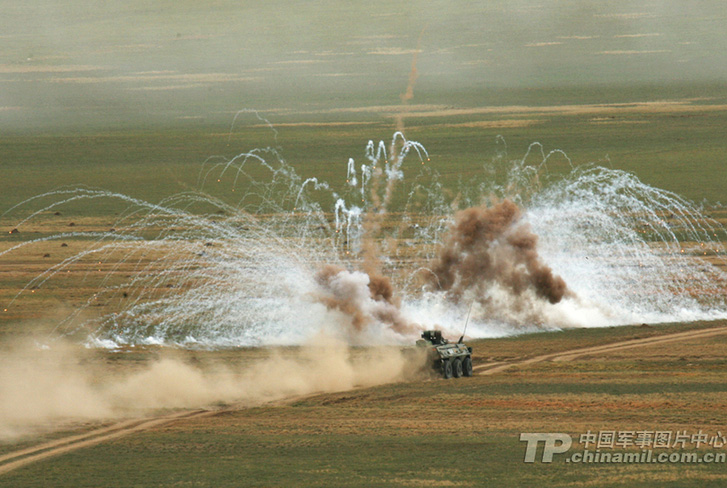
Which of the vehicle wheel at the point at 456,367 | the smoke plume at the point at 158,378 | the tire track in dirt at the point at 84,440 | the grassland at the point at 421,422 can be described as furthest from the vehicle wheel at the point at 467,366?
the tire track in dirt at the point at 84,440

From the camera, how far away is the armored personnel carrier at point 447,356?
45.5 metres

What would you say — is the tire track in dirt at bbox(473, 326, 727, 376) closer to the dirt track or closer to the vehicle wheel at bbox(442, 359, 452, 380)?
the dirt track

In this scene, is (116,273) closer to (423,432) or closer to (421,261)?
(421,261)

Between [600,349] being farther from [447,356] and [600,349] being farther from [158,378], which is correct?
[158,378]

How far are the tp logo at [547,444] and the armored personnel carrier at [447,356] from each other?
934 cm

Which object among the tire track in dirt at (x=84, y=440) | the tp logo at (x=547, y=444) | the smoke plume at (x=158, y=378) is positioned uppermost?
the smoke plume at (x=158, y=378)

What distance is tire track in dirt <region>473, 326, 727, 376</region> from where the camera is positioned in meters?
47.7

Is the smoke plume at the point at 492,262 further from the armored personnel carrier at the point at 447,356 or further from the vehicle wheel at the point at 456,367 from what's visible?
the vehicle wheel at the point at 456,367

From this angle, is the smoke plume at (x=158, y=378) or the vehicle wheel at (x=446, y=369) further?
the vehicle wheel at (x=446, y=369)

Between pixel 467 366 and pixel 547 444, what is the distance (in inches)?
435

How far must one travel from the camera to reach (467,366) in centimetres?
4612

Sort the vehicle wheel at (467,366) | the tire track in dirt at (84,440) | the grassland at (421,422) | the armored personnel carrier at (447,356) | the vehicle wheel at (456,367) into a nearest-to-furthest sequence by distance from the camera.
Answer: the grassland at (421,422), the tire track in dirt at (84,440), the armored personnel carrier at (447,356), the vehicle wheel at (456,367), the vehicle wheel at (467,366)

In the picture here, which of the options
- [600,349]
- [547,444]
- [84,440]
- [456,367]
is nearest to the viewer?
[547,444]

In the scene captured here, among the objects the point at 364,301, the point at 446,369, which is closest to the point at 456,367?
the point at 446,369
